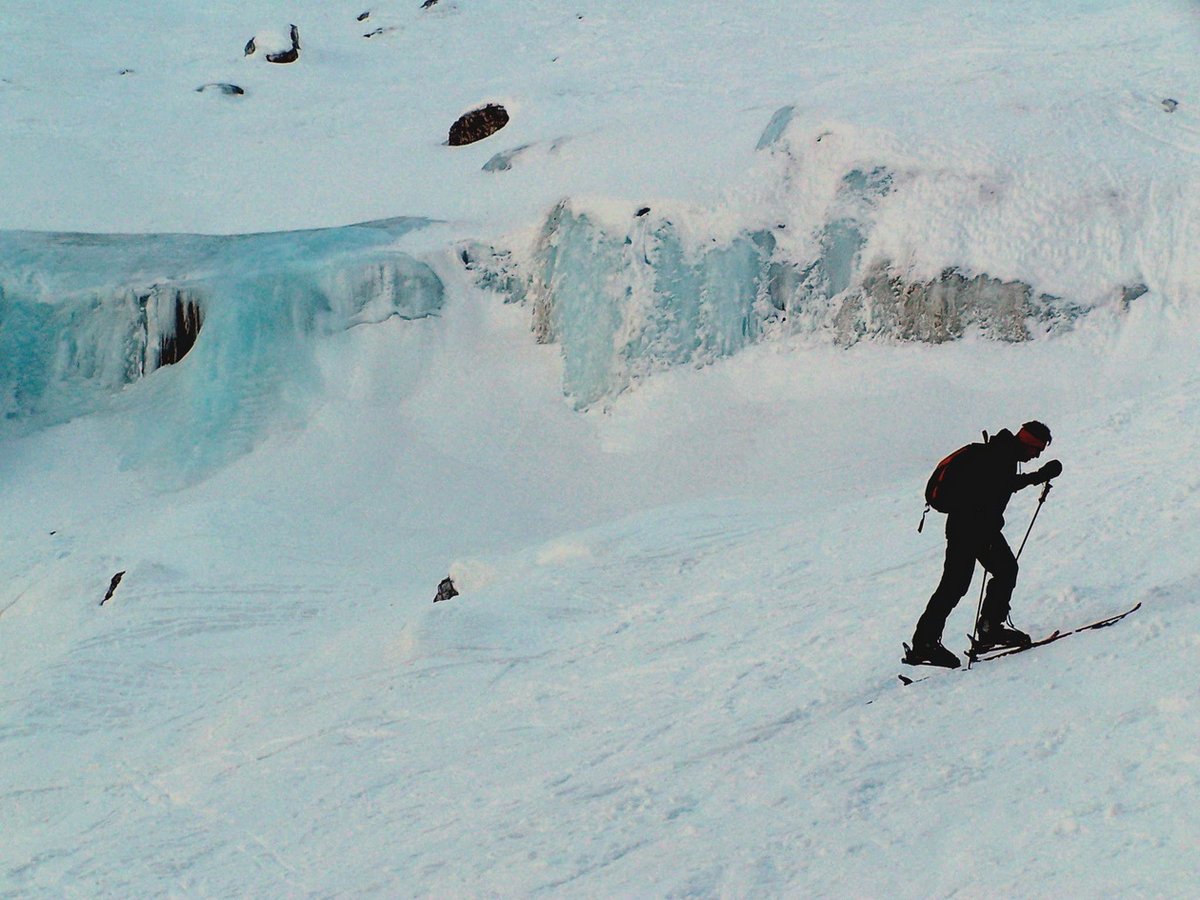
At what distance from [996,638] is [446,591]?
7713 millimetres

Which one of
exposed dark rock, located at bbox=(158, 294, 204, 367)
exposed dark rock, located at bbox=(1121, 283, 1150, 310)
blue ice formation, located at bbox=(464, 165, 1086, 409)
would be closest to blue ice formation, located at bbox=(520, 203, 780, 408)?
blue ice formation, located at bbox=(464, 165, 1086, 409)

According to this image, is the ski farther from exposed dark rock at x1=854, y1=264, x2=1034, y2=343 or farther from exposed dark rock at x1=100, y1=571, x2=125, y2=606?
exposed dark rock at x1=100, y1=571, x2=125, y2=606

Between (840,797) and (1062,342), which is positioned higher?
(840,797)

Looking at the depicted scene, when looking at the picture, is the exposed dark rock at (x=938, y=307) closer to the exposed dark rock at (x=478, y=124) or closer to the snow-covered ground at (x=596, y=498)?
the snow-covered ground at (x=596, y=498)

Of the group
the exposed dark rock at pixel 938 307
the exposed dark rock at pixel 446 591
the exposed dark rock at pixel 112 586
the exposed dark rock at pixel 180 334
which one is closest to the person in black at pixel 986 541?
the exposed dark rock at pixel 446 591

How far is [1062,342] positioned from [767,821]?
38.3 ft

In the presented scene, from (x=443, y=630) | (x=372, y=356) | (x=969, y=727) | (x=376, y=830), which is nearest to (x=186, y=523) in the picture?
(x=372, y=356)

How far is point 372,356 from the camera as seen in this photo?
1916 centimetres

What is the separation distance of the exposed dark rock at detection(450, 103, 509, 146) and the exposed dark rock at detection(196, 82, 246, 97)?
23.9 ft

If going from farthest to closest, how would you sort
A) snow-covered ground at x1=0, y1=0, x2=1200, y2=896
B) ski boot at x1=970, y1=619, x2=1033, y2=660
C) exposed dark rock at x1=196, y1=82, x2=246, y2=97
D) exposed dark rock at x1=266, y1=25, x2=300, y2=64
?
exposed dark rock at x1=266, y1=25, x2=300, y2=64
exposed dark rock at x1=196, y1=82, x2=246, y2=97
ski boot at x1=970, y1=619, x2=1033, y2=660
snow-covered ground at x1=0, y1=0, x2=1200, y2=896

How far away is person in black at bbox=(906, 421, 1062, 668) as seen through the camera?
19.6 feet

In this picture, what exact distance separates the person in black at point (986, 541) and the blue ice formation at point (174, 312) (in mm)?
14299

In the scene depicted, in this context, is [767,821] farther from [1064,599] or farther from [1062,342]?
[1062,342]

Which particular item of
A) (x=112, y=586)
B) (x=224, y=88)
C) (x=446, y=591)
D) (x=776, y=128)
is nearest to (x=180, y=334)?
(x=112, y=586)
